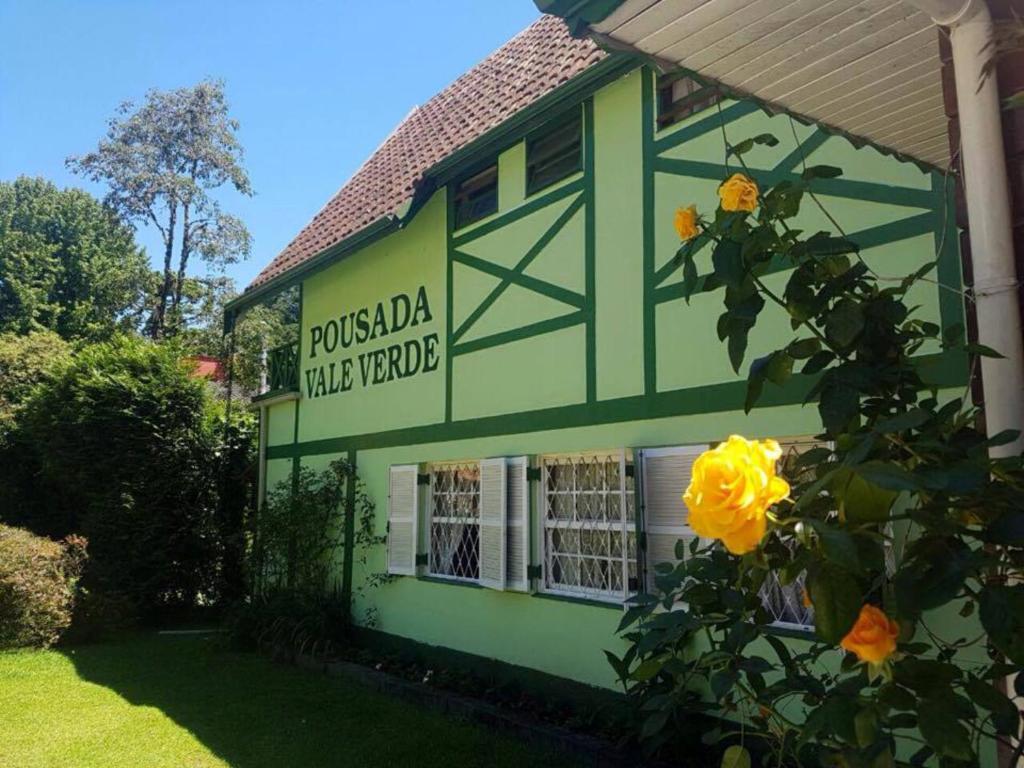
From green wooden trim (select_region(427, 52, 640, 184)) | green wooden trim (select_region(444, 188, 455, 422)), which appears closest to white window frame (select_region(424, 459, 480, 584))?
green wooden trim (select_region(444, 188, 455, 422))

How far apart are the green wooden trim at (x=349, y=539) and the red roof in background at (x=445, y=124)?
2.84m

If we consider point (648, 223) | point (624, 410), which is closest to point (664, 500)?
point (624, 410)

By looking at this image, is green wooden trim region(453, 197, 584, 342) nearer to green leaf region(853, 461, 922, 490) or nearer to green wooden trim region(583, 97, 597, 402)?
green wooden trim region(583, 97, 597, 402)

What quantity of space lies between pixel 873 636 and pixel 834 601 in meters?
0.12

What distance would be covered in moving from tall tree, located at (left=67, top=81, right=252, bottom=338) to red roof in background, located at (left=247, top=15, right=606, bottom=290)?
1587 centimetres

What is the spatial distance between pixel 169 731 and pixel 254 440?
7.05 metres

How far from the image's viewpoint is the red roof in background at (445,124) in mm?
7637

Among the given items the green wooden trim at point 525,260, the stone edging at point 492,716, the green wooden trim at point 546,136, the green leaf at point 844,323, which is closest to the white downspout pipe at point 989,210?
the green leaf at point 844,323

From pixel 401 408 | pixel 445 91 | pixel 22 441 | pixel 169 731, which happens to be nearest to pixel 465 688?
pixel 169 731

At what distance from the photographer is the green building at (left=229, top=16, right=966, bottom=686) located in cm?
521

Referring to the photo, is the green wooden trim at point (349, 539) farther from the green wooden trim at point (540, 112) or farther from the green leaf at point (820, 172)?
the green leaf at point (820, 172)

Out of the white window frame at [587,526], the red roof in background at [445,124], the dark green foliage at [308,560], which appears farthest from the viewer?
the dark green foliage at [308,560]

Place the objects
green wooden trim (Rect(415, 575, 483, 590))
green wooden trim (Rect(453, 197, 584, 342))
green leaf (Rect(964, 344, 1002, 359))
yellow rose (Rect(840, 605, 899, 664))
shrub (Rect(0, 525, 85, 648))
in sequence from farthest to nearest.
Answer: shrub (Rect(0, 525, 85, 648)), green wooden trim (Rect(415, 575, 483, 590)), green wooden trim (Rect(453, 197, 584, 342)), green leaf (Rect(964, 344, 1002, 359)), yellow rose (Rect(840, 605, 899, 664))

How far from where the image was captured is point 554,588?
6.68m
